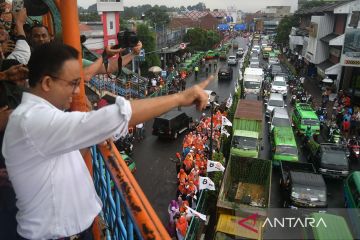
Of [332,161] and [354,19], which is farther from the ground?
[354,19]

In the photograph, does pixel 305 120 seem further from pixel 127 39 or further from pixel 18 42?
pixel 18 42

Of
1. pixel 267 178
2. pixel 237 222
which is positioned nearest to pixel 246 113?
pixel 267 178

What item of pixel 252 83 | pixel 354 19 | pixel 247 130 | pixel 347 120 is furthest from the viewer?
pixel 252 83

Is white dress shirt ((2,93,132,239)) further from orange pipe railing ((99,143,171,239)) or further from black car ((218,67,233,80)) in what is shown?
black car ((218,67,233,80))

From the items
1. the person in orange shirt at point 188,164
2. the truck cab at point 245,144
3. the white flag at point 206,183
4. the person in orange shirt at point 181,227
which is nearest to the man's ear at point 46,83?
the person in orange shirt at point 181,227

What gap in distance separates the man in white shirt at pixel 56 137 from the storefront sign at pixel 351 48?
2747 cm

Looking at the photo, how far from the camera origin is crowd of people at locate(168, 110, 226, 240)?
9.90 meters

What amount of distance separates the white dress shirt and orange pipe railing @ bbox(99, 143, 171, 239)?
0.74 ft

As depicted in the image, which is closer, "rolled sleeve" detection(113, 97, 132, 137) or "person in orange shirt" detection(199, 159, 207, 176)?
"rolled sleeve" detection(113, 97, 132, 137)

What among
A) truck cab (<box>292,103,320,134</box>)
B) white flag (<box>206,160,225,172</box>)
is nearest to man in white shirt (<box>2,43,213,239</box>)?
white flag (<box>206,160,225,172</box>)

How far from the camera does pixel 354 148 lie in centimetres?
1688

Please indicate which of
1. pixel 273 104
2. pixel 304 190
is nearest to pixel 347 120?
pixel 273 104

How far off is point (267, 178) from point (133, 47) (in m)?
10.6

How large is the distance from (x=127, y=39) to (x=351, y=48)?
26487 mm
